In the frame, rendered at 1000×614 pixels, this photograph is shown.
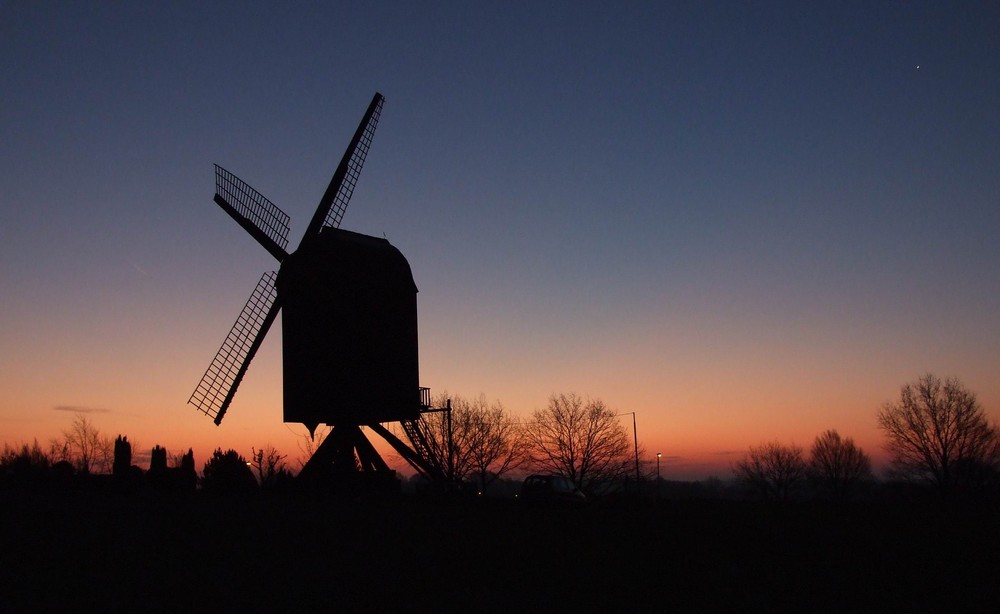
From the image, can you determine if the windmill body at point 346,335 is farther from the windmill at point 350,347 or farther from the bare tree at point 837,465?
the bare tree at point 837,465

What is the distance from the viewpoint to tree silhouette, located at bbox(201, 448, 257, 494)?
27953 millimetres

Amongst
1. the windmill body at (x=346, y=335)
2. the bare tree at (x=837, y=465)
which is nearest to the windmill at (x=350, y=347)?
the windmill body at (x=346, y=335)

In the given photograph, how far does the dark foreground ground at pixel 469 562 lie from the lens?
11.9 metres

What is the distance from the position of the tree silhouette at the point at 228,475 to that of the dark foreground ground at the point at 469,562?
6.99 m

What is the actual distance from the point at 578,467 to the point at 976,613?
70097 millimetres

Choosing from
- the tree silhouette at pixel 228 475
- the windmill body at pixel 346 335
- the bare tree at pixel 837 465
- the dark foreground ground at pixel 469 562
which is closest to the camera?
the dark foreground ground at pixel 469 562

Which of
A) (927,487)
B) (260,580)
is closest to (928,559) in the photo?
(260,580)

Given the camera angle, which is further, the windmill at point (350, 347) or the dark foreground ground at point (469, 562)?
the windmill at point (350, 347)

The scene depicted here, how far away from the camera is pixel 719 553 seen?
15.8 metres

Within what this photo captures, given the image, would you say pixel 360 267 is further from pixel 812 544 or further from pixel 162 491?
pixel 812 544

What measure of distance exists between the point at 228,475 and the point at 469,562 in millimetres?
17302

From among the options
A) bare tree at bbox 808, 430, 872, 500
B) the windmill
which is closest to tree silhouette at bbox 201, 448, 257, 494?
the windmill

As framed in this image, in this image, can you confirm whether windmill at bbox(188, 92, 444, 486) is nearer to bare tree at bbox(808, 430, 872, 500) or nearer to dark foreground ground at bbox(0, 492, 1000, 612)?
dark foreground ground at bbox(0, 492, 1000, 612)

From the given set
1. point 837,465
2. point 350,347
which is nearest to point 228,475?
point 350,347
